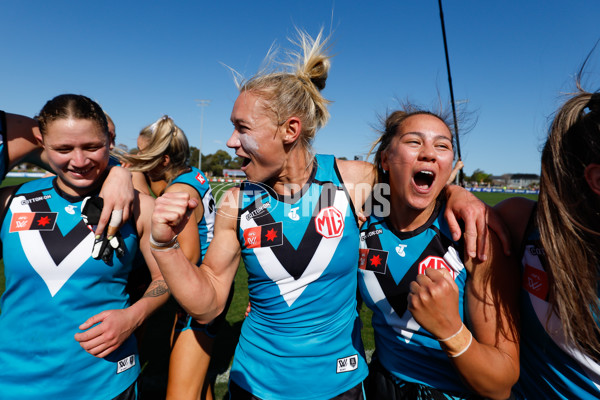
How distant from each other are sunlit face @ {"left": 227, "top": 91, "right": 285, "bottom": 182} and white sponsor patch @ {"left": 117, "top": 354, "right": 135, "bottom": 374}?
1356mm

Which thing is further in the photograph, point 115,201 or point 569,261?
point 115,201

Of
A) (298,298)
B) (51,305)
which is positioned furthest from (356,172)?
(51,305)

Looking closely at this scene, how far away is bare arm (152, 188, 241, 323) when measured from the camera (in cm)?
143

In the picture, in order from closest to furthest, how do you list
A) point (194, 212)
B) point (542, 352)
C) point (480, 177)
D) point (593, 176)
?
point (593, 176)
point (542, 352)
point (194, 212)
point (480, 177)

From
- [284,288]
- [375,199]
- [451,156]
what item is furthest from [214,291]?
[451,156]

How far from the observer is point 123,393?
1.84 m

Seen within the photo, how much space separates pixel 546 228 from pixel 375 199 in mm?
929

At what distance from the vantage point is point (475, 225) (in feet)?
5.20

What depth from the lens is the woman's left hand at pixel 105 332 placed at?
1589 millimetres

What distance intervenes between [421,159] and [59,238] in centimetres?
216

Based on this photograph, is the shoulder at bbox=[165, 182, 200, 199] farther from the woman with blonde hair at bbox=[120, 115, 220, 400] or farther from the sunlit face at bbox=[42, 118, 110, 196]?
the sunlit face at bbox=[42, 118, 110, 196]

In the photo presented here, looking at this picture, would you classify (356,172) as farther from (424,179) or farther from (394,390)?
(394,390)

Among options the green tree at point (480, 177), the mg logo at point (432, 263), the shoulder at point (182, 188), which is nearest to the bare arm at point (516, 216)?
the mg logo at point (432, 263)

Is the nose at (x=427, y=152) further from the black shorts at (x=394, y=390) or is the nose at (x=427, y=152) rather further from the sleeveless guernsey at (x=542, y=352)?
the black shorts at (x=394, y=390)
